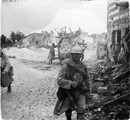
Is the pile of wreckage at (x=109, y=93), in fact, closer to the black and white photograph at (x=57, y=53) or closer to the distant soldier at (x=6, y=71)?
the black and white photograph at (x=57, y=53)

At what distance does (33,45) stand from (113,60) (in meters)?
1.46

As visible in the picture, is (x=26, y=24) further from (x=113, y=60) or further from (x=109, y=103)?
(x=109, y=103)

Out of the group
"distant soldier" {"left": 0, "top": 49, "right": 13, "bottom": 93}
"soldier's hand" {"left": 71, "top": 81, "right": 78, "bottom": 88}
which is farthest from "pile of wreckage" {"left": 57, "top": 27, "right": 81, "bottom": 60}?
"distant soldier" {"left": 0, "top": 49, "right": 13, "bottom": 93}

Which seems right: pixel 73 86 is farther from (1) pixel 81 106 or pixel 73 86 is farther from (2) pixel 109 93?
(2) pixel 109 93

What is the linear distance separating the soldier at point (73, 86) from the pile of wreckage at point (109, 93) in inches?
12.6

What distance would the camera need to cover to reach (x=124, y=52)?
3.61 m

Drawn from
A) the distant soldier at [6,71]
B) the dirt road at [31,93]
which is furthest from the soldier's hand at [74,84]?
the distant soldier at [6,71]

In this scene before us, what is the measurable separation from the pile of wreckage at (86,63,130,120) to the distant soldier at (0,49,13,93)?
1382 millimetres

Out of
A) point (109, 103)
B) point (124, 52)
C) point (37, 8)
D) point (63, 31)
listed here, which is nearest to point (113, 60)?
point (124, 52)

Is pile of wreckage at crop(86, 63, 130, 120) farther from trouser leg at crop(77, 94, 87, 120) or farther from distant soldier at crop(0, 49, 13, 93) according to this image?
distant soldier at crop(0, 49, 13, 93)

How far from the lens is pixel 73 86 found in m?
2.89

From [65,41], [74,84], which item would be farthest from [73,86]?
[65,41]

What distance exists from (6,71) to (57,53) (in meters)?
0.89

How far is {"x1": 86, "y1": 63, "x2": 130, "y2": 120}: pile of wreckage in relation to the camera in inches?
129
